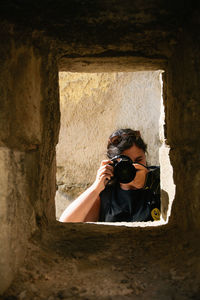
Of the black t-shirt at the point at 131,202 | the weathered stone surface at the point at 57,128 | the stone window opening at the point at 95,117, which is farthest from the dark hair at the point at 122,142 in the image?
the stone window opening at the point at 95,117

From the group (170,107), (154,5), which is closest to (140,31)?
(154,5)

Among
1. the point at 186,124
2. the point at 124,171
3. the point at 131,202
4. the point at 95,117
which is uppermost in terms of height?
the point at 95,117

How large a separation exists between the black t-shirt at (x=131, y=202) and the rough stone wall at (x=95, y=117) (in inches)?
38.3

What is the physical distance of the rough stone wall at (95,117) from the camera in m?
2.55

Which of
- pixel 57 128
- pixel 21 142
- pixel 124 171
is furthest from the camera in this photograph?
pixel 124 171

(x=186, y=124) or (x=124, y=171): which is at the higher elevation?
(x=186, y=124)

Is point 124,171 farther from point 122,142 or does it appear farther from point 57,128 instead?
A: point 57,128

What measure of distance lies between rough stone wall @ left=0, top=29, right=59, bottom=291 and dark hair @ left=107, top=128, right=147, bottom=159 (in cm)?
80

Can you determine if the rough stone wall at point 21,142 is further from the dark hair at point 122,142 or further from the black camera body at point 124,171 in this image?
the dark hair at point 122,142

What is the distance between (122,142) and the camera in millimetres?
1643

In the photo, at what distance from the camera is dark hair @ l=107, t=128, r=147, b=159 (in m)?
1.63

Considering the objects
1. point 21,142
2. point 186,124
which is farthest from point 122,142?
point 21,142

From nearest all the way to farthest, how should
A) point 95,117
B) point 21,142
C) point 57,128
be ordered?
point 21,142, point 57,128, point 95,117

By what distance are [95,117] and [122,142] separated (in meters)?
1.08
